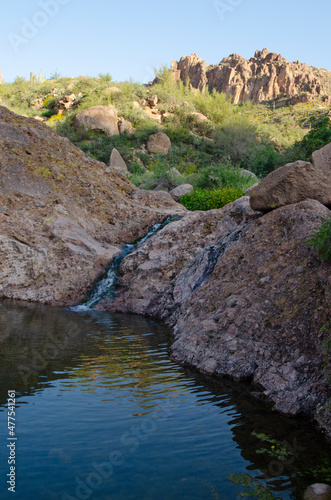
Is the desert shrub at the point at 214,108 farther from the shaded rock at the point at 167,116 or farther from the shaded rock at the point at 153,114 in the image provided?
the shaded rock at the point at 153,114

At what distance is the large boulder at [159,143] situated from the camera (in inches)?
1166

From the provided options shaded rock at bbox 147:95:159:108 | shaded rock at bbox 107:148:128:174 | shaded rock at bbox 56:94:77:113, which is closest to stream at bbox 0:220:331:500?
shaded rock at bbox 107:148:128:174

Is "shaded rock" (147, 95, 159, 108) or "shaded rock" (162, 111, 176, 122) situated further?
"shaded rock" (147, 95, 159, 108)

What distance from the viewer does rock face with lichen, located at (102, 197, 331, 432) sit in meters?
4.10

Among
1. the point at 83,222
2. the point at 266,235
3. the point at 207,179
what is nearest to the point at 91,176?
the point at 83,222

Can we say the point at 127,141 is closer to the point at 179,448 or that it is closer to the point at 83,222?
the point at 83,222

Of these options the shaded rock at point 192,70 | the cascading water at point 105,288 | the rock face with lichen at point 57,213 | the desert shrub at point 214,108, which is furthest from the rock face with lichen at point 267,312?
the shaded rock at point 192,70

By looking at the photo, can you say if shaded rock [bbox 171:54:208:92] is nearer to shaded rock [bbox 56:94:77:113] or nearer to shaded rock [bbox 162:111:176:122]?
shaded rock [bbox 162:111:176:122]

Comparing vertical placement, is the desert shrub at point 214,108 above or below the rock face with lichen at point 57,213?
above

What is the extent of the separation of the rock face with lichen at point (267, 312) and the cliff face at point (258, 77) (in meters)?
58.6

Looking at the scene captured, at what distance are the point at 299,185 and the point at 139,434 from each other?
4.70 meters

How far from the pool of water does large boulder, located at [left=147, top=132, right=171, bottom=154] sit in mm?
25393

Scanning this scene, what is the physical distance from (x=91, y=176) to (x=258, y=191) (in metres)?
7.35

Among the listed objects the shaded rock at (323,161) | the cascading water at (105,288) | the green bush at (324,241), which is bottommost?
the cascading water at (105,288)
